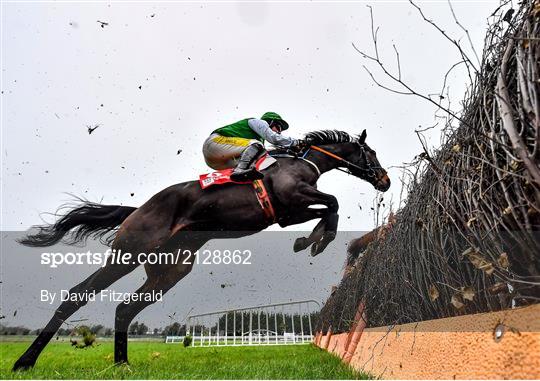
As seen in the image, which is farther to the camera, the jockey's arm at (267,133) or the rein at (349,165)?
the rein at (349,165)

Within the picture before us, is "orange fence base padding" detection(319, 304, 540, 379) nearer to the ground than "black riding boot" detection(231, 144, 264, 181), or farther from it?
nearer to the ground

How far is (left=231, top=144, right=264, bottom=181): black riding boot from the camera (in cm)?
506

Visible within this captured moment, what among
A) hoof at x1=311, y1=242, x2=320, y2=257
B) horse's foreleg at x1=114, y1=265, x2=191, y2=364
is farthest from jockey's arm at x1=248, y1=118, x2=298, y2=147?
horse's foreleg at x1=114, y1=265, x2=191, y2=364

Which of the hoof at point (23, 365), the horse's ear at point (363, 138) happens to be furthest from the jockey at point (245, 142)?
the hoof at point (23, 365)

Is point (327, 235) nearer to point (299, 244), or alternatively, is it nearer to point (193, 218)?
point (299, 244)

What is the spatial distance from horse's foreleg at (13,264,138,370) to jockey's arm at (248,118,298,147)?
1936mm

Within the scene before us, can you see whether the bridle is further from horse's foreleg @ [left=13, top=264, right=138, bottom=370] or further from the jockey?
horse's foreleg @ [left=13, top=264, right=138, bottom=370]

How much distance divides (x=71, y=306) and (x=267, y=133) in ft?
8.46

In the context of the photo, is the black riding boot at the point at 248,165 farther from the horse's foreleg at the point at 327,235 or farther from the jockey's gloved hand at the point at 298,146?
the horse's foreleg at the point at 327,235

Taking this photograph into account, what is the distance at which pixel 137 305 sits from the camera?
218 inches

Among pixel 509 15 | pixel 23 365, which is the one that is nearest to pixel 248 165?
pixel 23 365

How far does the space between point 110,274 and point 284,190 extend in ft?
6.65

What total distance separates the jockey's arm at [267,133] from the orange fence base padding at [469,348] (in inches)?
90.8

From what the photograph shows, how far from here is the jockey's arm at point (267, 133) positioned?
503cm
